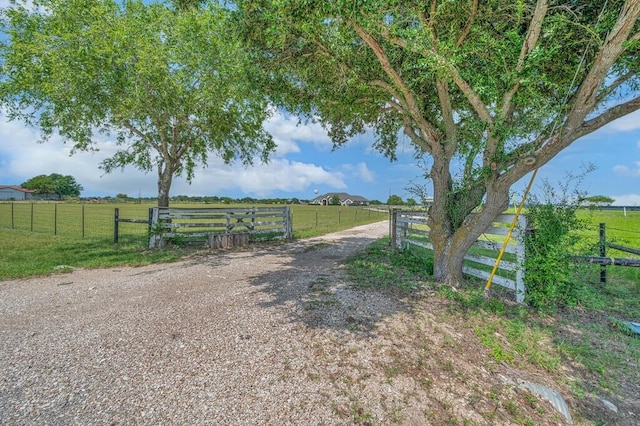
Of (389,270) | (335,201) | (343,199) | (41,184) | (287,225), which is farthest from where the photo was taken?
(41,184)

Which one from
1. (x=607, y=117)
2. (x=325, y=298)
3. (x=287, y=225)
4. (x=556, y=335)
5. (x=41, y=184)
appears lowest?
(x=556, y=335)

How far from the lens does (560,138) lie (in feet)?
15.2

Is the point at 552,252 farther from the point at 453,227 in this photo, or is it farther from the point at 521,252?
the point at 453,227

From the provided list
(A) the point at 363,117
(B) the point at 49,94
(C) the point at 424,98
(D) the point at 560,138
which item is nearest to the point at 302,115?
(A) the point at 363,117

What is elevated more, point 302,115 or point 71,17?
point 71,17

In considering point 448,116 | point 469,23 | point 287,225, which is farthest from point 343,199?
point 469,23

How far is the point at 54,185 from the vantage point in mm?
93875

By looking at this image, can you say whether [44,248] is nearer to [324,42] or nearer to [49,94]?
[49,94]

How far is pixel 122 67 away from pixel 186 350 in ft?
31.3

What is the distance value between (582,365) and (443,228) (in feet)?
10.4

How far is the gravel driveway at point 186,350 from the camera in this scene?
101 inches

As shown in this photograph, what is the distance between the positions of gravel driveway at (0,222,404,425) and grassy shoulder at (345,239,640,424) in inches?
36.1

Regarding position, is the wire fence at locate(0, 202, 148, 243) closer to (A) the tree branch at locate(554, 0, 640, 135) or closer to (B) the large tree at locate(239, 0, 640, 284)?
(B) the large tree at locate(239, 0, 640, 284)

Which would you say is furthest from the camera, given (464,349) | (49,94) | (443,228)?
(49,94)
